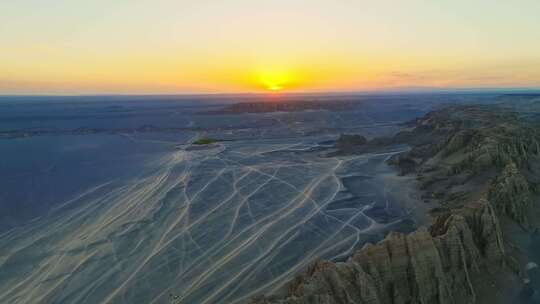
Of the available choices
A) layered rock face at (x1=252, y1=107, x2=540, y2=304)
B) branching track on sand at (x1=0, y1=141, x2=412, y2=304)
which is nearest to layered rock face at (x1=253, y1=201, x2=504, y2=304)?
layered rock face at (x1=252, y1=107, x2=540, y2=304)

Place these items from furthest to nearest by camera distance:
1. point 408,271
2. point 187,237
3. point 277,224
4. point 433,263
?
point 277,224 → point 187,237 → point 433,263 → point 408,271

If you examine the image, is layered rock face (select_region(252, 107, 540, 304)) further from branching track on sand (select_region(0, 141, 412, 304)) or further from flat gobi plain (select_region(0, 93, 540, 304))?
branching track on sand (select_region(0, 141, 412, 304))

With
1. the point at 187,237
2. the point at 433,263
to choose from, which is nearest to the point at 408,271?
the point at 433,263

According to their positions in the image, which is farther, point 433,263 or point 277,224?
point 277,224

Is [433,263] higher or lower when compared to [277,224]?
higher

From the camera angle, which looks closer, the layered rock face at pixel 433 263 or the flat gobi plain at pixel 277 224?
the layered rock face at pixel 433 263

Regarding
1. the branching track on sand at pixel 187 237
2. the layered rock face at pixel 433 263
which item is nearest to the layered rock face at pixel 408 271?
the layered rock face at pixel 433 263

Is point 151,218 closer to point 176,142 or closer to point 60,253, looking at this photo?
point 60,253

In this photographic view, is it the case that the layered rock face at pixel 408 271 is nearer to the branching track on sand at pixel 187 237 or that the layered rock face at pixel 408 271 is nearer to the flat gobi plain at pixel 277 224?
the flat gobi plain at pixel 277 224

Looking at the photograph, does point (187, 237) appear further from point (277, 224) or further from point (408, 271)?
point (408, 271)
